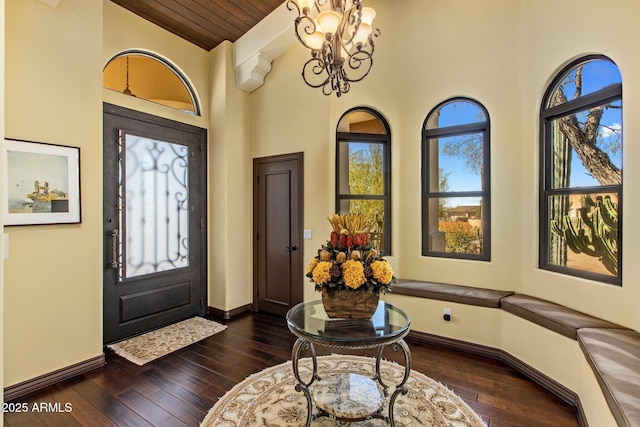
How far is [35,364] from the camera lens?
2.43m

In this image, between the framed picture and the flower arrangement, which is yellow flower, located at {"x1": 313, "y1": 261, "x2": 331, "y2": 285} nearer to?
the flower arrangement

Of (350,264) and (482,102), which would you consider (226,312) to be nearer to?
(350,264)

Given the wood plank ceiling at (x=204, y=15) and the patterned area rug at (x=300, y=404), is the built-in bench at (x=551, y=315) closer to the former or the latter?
the patterned area rug at (x=300, y=404)

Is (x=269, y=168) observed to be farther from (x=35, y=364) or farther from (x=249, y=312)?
(x=35, y=364)

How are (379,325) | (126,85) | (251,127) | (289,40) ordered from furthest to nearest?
(251,127) → (289,40) → (126,85) → (379,325)

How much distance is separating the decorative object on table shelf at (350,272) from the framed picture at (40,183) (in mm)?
2240

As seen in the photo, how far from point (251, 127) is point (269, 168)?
717 mm

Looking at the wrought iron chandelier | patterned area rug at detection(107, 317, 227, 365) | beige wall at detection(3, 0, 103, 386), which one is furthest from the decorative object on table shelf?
beige wall at detection(3, 0, 103, 386)

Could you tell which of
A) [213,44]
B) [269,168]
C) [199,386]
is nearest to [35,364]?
[199,386]

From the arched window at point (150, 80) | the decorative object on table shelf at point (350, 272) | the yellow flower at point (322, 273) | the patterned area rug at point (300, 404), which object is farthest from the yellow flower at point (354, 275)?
the arched window at point (150, 80)

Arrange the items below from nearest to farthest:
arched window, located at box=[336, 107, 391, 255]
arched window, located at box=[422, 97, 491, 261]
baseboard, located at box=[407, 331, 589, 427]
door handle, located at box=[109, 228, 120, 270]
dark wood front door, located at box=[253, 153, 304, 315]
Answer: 1. baseboard, located at box=[407, 331, 589, 427]
2. door handle, located at box=[109, 228, 120, 270]
3. arched window, located at box=[422, 97, 491, 261]
4. arched window, located at box=[336, 107, 391, 255]
5. dark wood front door, located at box=[253, 153, 304, 315]

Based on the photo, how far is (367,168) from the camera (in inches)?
157

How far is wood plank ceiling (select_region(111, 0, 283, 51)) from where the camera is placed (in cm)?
335

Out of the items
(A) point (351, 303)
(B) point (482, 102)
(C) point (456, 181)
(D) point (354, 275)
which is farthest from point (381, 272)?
(B) point (482, 102)
